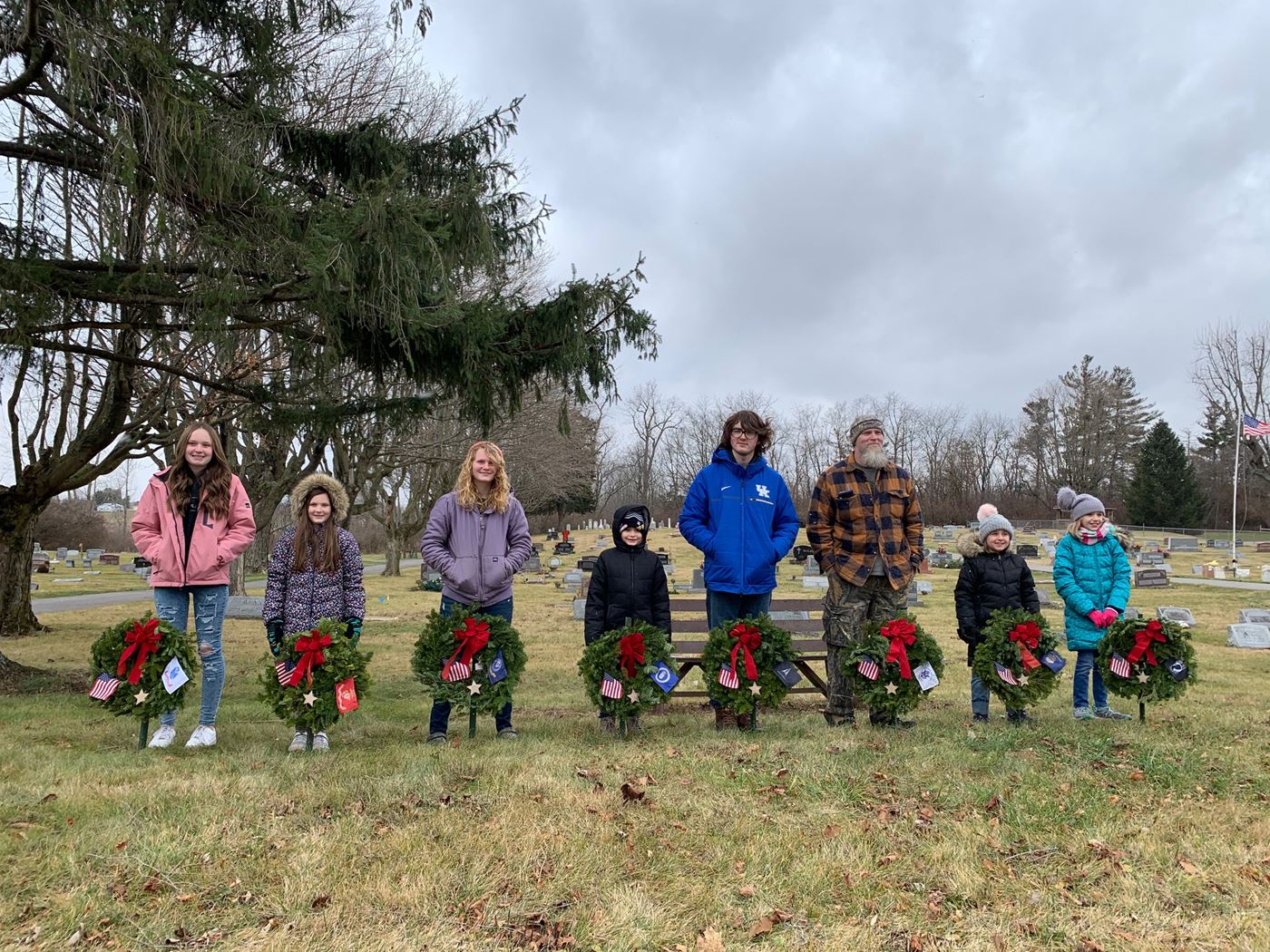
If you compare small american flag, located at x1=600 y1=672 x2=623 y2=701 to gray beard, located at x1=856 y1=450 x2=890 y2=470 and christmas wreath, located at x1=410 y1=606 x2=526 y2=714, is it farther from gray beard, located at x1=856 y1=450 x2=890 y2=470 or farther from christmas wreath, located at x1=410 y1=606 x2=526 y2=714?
gray beard, located at x1=856 y1=450 x2=890 y2=470

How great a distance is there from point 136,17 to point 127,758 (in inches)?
178

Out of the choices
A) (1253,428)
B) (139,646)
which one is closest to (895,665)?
(139,646)

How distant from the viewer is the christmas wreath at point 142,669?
15.2ft

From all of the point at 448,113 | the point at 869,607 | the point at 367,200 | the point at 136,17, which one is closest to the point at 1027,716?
the point at 869,607

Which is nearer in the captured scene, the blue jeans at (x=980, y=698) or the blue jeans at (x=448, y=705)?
the blue jeans at (x=448, y=705)

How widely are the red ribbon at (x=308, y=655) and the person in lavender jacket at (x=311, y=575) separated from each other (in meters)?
0.35

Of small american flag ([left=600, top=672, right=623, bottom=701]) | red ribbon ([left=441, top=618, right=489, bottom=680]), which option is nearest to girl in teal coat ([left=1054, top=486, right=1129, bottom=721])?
small american flag ([left=600, top=672, right=623, bottom=701])

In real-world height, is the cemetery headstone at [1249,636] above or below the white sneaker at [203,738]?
below

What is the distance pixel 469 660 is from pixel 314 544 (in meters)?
1.36

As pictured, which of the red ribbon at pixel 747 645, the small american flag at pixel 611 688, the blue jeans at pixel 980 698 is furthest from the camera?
the blue jeans at pixel 980 698

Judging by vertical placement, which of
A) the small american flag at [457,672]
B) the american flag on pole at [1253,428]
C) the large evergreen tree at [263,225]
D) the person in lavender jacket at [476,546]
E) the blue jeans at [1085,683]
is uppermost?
the american flag on pole at [1253,428]

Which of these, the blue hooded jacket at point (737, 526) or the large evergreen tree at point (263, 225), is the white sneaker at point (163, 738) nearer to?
the large evergreen tree at point (263, 225)

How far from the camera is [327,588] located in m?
5.18

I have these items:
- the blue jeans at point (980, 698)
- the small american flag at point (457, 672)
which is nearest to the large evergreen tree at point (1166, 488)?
the blue jeans at point (980, 698)
